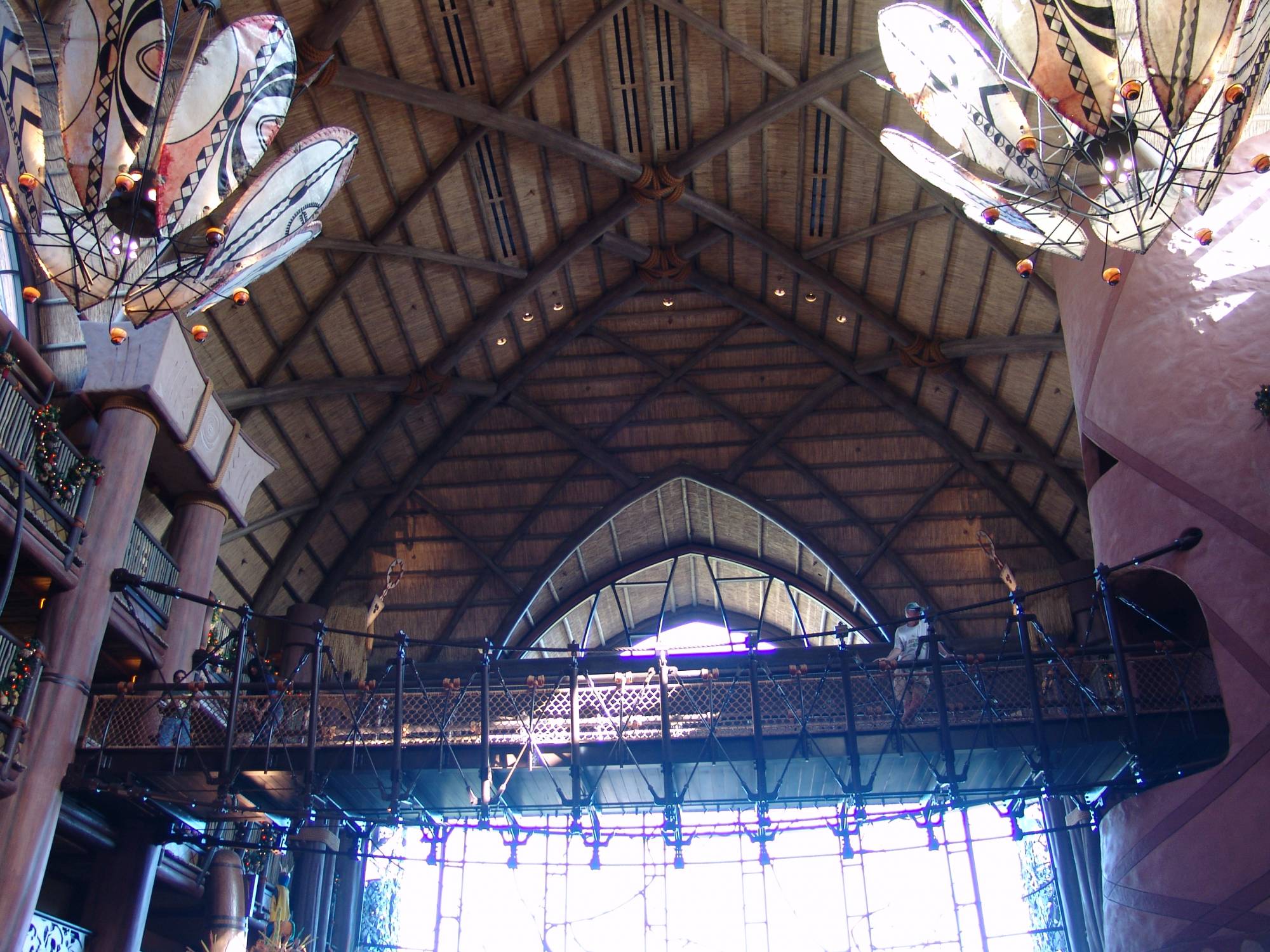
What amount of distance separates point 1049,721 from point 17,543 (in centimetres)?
1155

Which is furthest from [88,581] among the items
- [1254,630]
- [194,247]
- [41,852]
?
[1254,630]

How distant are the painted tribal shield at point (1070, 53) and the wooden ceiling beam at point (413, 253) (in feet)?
39.6

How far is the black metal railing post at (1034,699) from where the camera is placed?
12.2 metres

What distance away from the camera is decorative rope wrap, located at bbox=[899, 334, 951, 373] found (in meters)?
21.9

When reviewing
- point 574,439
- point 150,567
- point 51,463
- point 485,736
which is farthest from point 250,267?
point 574,439

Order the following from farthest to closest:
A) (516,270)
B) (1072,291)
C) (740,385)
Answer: (740,385)
(516,270)
(1072,291)

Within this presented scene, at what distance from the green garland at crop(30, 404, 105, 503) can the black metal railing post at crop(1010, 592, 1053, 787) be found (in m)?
11.0

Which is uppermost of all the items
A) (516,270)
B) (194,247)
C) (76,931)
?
(516,270)

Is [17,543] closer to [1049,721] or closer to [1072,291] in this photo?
[1049,721]

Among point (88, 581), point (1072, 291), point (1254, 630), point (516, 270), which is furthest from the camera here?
point (516, 270)

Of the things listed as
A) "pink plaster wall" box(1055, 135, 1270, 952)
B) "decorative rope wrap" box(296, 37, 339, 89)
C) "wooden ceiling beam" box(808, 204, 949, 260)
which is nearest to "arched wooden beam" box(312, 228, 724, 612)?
"wooden ceiling beam" box(808, 204, 949, 260)

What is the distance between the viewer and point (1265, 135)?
40.9ft

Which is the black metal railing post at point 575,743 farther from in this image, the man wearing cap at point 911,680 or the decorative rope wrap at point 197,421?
the decorative rope wrap at point 197,421

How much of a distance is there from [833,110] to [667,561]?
1344cm
